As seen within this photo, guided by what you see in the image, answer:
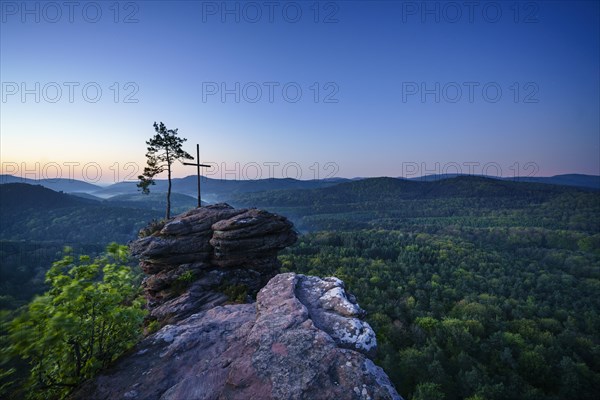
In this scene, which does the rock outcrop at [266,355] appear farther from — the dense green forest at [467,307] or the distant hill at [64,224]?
the distant hill at [64,224]

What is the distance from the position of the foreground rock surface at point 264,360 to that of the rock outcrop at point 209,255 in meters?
8.99

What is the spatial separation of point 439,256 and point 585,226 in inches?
7385

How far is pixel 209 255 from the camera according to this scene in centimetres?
1803

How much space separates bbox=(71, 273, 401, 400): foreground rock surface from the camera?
4926mm

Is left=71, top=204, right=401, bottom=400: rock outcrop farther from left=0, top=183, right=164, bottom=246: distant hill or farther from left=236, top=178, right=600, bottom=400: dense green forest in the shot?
left=0, top=183, right=164, bottom=246: distant hill

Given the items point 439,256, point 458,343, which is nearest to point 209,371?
point 458,343

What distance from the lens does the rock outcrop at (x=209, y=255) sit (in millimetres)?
16750

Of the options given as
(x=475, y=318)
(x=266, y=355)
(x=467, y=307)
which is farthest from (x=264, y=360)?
(x=467, y=307)

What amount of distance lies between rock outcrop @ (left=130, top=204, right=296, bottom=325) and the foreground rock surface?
8.99 m

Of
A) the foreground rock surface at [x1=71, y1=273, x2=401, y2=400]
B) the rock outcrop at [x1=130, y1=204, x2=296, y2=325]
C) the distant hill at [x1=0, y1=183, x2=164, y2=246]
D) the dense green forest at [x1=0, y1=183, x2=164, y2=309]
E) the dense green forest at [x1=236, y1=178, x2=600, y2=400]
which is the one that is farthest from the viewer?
the distant hill at [x1=0, y1=183, x2=164, y2=246]

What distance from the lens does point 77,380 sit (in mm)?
5742

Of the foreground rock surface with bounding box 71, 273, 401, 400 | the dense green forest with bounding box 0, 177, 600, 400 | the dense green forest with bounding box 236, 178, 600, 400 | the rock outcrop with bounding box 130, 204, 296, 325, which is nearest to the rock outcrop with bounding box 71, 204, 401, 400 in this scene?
the foreground rock surface with bounding box 71, 273, 401, 400

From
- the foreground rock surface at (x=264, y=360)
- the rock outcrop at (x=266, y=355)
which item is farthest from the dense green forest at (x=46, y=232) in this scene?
the foreground rock surface at (x=264, y=360)

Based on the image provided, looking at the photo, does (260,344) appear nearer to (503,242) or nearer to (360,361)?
(360,361)
